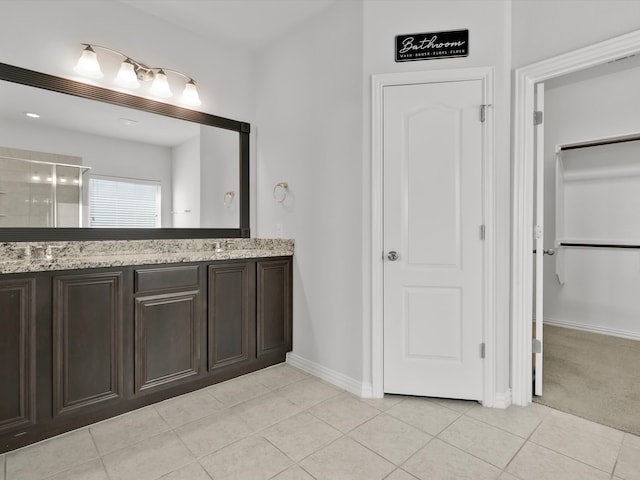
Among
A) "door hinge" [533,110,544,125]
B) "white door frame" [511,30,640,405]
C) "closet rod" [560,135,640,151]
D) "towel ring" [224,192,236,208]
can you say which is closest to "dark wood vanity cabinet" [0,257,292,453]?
"towel ring" [224,192,236,208]

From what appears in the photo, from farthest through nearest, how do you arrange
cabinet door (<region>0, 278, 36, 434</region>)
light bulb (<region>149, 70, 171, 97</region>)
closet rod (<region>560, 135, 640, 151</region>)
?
closet rod (<region>560, 135, 640, 151</region>) < light bulb (<region>149, 70, 171, 97</region>) < cabinet door (<region>0, 278, 36, 434</region>)

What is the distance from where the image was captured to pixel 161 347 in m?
2.32

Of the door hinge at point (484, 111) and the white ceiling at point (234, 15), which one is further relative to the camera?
the white ceiling at point (234, 15)

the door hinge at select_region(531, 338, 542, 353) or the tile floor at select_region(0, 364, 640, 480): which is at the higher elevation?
the door hinge at select_region(531, 338, 542, 353)

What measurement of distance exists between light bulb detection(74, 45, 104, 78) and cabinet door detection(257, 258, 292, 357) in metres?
1.76

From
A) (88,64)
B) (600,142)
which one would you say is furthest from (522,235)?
(88,64)

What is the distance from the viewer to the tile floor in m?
1.65

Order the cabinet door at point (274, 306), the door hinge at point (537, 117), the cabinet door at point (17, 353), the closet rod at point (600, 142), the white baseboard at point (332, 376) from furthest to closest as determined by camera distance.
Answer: the closet rod at point (600, 142) → the cabinet door at point (274, 306) → the white baseboard at point (332, 376) → the door hinge at point (537, 117) → the cabinet door at point (17, 353)

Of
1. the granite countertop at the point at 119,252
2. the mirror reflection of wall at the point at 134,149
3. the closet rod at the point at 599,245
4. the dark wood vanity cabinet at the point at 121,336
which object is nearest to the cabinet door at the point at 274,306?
the dark wood vanity cabinet at the point at 121,336

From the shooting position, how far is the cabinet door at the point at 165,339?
7.32ft

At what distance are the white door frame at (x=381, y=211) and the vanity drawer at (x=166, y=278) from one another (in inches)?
49.0

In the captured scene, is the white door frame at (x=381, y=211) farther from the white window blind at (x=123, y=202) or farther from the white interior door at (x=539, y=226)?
Result: the white window blind at (x=123, y=202)

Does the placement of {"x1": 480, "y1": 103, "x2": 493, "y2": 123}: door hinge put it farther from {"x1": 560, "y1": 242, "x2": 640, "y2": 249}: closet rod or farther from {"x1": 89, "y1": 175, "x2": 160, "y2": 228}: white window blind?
{"x1": 560, "y1": 242, "x2": 640, "y2": 249}: closet rod

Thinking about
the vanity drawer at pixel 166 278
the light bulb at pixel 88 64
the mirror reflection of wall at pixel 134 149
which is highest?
the light bulb at pixel 88 64
